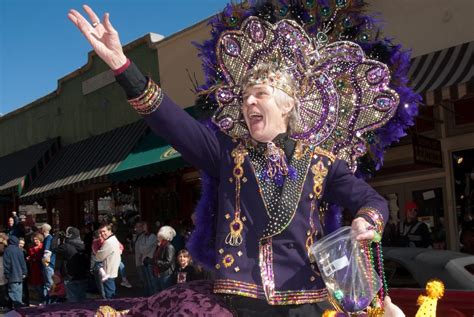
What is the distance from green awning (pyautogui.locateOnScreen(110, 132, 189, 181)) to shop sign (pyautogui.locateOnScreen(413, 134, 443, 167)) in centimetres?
394

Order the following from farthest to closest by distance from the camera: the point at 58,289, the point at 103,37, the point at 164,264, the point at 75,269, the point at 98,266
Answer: the point at 58,289 → the point at 98,266 → the point at 75,269 → the point at 164,264 → the point at 103,37

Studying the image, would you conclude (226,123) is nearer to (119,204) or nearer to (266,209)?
(266,209)

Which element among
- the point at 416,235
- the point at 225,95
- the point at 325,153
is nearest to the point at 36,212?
the point at 416,235

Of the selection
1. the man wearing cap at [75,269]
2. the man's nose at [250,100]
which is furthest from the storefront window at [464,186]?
the man's nose at [250,100]

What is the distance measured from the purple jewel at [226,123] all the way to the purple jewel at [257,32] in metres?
0.43

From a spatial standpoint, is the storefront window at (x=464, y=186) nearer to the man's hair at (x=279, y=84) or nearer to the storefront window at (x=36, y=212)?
the man's hair at (x=279, y=84)

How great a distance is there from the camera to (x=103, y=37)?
8.14 feet

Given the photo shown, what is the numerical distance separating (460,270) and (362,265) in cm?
324

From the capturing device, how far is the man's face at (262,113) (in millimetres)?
2631

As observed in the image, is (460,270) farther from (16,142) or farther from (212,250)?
(16,142)

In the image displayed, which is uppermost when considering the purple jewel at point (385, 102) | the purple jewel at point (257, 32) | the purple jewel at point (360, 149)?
the purple jewel at point (257, 32)

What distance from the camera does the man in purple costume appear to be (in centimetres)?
244

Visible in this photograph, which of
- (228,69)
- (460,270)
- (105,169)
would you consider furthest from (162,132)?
(105,169)

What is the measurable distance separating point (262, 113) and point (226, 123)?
30cm
